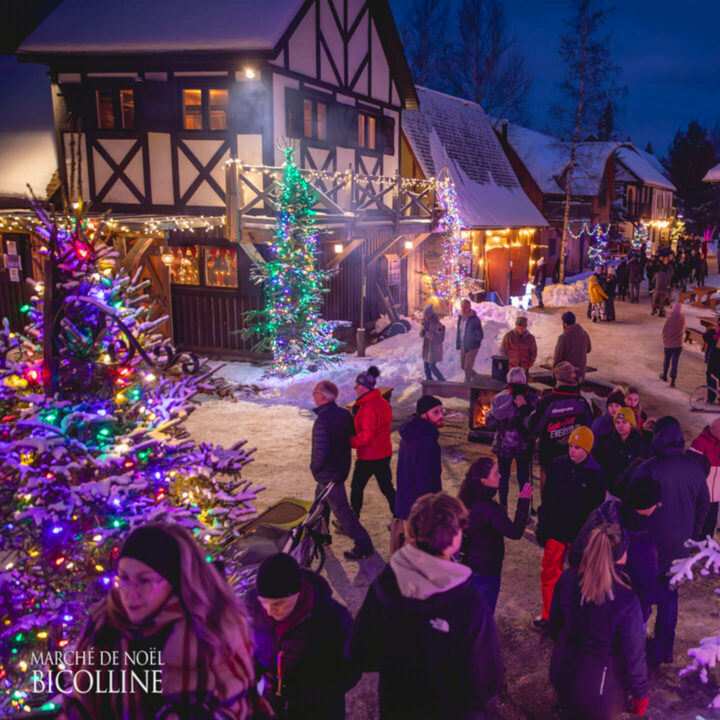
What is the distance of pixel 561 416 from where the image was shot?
6602 millimetres

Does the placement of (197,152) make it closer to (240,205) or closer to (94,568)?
(240,205)

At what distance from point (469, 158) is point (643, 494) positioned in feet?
81.5

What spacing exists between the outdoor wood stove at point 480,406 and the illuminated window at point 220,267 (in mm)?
7865

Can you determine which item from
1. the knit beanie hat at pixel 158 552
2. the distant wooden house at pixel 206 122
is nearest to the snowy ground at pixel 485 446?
the knit beanie hat at pixel 158 552

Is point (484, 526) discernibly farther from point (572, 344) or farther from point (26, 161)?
point (26, 161)

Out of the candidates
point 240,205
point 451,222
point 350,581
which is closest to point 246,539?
point 350,581

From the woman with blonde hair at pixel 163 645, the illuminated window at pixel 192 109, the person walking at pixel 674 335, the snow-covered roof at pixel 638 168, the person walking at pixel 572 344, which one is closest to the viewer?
the woman with blonde hair at pixel 163 645

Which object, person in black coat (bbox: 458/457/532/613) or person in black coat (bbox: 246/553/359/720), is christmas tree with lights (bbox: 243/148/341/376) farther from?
person in black coat (bbox: 246/553/359/720)

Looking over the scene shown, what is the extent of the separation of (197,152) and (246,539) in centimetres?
1190

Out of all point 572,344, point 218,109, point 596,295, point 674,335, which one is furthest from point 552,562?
point 596,295

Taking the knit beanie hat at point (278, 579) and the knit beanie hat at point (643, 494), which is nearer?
the knit beanie hat at point (278, 579)

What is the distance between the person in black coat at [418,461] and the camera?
18.7 ft

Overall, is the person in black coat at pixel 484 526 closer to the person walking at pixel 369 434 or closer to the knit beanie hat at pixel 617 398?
the person walking at pixel 369 434

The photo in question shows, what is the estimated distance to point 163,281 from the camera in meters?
15.7
